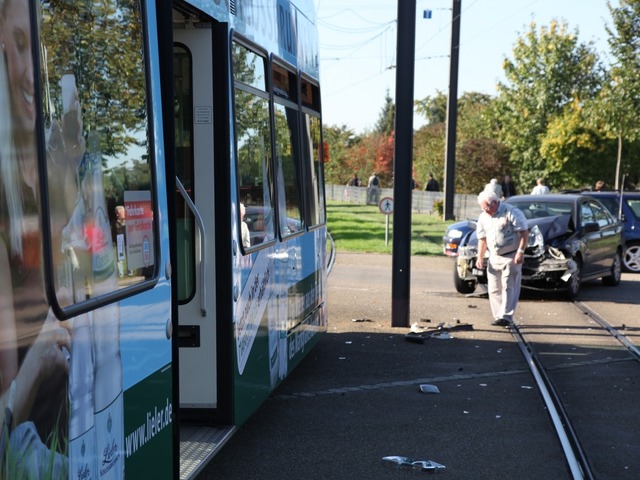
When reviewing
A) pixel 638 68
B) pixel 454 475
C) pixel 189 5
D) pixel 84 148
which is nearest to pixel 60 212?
pixel 84 148

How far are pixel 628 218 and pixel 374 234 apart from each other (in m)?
9.69

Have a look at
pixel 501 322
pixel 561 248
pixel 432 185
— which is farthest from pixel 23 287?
pixel 432 185

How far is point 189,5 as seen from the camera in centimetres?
546

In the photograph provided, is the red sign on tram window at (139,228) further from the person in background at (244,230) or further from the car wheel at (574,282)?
the car wheel at (574,282)

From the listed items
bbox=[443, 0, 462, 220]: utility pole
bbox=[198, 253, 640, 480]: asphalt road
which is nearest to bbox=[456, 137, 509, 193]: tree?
bbox=[443, 0, 462, 220]: utility pole

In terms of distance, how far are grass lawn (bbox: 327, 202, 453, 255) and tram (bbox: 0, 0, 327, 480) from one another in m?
17.5

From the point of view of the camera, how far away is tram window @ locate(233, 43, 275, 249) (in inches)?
249

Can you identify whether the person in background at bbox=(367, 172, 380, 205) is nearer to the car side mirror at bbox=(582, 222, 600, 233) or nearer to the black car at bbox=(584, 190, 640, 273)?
the black car at bbox=(584, 190, 640, 273)

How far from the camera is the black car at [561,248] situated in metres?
15.4

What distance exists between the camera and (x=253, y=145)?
266 inches

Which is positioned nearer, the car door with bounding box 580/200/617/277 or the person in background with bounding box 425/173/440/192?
the car door with bounding box 580/200/617/277

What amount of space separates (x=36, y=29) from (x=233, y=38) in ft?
10.00

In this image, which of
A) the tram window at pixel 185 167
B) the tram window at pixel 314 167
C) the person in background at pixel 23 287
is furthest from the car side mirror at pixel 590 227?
the person in background at pixel 23 287

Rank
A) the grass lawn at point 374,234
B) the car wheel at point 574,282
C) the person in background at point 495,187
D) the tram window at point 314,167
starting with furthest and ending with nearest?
the grass lawn at point 374,234 → the car wheel at point 574,282 → the person in background at point 495,187 → the tram window at point 314,167
